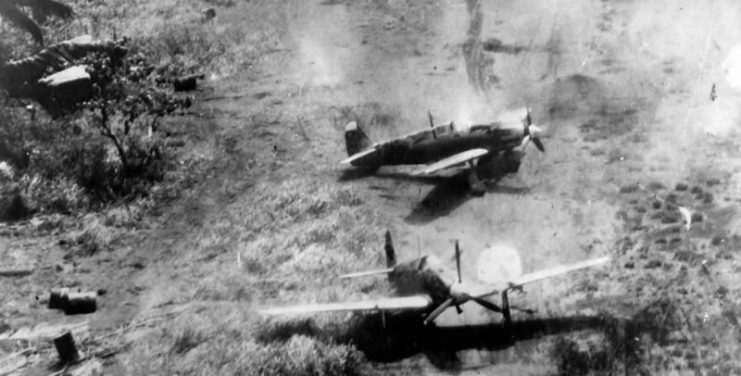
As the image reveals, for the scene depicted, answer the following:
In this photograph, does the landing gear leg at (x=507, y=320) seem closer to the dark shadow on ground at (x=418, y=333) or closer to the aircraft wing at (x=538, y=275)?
Result: the dark shadow on ground at (x=418, y=333)

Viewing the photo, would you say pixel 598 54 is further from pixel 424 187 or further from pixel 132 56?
pixel 132 56

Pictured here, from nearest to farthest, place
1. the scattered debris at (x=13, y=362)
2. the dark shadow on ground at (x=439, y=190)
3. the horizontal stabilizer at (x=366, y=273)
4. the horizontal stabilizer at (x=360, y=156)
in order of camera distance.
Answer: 1. the scattered debris at (x=13, y=362)
2. the horizontal stabilizer at (x=366, y=273)
3. the dark shadow on ground at (x=439, y=190)
4. the horizontal stabilizer at (x=360, y=156)

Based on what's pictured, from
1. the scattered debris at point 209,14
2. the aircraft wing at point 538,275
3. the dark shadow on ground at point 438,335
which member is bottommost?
the dark shadow on ground at point 438,335

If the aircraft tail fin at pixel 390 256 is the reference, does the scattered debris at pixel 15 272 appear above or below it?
above

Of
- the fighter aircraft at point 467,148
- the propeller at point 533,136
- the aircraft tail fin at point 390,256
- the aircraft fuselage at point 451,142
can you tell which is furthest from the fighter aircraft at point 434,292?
the propeller at point 533,136

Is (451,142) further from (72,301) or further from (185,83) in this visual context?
(185,83)

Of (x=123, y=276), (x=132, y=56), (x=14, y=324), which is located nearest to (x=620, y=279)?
(x=123, y=276)
